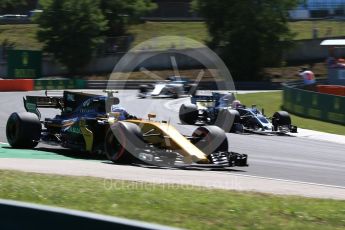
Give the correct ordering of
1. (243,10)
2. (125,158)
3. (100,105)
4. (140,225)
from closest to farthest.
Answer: (140,225)
(125,158)
(100,105)
(243,10)

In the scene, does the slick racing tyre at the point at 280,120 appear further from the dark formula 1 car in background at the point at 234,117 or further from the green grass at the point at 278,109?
the green grass at the point at 278,109

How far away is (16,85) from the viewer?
4738 cm

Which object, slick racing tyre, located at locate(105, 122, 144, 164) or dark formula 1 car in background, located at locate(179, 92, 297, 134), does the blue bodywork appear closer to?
dark formula 1 car in background, located at locate(179, 92, 297, 134)

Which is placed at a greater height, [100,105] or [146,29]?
[146,29]

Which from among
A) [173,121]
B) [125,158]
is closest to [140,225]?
[125,158]

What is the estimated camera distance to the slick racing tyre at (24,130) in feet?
52.3

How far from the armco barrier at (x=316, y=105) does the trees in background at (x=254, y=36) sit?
24.0m

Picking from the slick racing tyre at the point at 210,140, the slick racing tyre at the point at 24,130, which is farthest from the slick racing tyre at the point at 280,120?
the slick racing tyre at the point at 24,130

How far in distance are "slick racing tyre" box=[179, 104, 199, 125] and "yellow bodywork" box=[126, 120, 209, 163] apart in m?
11.3

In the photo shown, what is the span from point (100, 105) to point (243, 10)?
142ft

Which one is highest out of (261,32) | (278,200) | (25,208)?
(261,32)

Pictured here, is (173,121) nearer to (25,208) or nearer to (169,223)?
(169,223)

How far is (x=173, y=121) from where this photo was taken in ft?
89.1

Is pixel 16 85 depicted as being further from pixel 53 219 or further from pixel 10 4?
pixel 53 219
